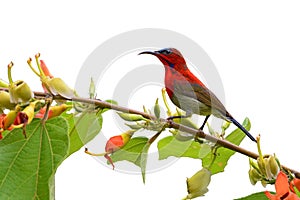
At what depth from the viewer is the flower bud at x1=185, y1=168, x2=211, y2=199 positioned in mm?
1247

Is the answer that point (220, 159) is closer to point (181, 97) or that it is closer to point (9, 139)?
point (181, 97)

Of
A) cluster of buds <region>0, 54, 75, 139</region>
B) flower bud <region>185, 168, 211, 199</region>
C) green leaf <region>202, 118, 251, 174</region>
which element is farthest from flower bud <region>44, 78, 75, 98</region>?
green leaf <region>202, 118, 251, 174</region>

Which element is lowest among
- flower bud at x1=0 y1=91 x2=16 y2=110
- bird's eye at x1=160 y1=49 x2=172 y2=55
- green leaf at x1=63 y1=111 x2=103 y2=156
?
green leaf at x1=63 y1=111 x2=103 y2=156

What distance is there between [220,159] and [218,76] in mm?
356

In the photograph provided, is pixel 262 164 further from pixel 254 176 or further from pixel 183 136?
pixel 183 136

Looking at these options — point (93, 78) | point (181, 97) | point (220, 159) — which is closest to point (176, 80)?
point (181, 97)

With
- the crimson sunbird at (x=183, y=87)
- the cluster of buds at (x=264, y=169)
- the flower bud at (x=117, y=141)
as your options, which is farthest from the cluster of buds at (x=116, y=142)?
the cluster of buds at (x=264, y=169)

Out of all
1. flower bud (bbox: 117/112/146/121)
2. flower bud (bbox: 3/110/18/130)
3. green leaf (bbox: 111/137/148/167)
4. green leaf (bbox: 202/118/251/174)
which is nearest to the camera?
flower bud (bbox: 3/110/18/130)

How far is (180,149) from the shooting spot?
1.42 m

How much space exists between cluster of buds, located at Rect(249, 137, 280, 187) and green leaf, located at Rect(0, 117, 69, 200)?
0.41 metres

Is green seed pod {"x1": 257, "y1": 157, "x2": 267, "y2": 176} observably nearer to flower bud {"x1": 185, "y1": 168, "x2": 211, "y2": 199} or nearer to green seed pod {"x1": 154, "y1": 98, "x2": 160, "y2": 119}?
flower bud {"x1": 185, "y1": 168, "x2": 211, "y2": 199}

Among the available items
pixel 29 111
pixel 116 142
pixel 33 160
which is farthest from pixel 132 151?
pixel 29 111

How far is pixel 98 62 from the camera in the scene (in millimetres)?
1123

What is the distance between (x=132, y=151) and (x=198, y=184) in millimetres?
183
